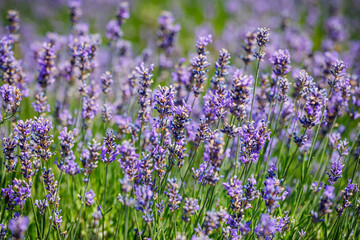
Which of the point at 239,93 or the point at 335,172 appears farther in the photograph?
the point at 335,172

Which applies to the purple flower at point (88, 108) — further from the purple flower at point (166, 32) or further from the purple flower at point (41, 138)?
the purple flower at point (166, 32)

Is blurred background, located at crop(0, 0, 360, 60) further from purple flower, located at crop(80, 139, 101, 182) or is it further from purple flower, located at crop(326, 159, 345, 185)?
purple flower, located at crop(80, 139, 101, 182)

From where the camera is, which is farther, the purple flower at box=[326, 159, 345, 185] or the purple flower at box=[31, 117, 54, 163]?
the purple flower at box=[326, 159, 345, 185]

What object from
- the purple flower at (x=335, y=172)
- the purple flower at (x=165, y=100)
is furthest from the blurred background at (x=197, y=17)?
the purple flower at (x=165, y=100)

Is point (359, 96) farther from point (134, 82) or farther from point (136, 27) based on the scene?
point (136, 27)

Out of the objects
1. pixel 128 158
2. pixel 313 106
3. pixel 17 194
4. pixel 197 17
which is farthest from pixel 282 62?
pixel 197 17

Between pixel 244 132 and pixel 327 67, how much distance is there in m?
2.11

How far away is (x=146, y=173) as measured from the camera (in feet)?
7.12

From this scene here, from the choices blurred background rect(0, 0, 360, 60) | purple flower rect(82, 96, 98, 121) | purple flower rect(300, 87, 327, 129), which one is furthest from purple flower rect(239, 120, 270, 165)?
blurred background rect(0, 0, 360, 60)

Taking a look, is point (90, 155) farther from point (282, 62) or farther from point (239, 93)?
point (282, 62)

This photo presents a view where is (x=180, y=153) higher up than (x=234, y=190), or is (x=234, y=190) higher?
(x=180, y=153)

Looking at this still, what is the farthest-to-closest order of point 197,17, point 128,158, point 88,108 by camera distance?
point 197,17 < point 88,108 < point 128,158

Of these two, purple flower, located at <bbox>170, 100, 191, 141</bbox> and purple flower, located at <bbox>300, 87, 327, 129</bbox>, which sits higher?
purple flower, located at <bbox>300, 87, 327, 129</bbox>

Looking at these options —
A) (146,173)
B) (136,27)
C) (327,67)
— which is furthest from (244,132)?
(136,27)
